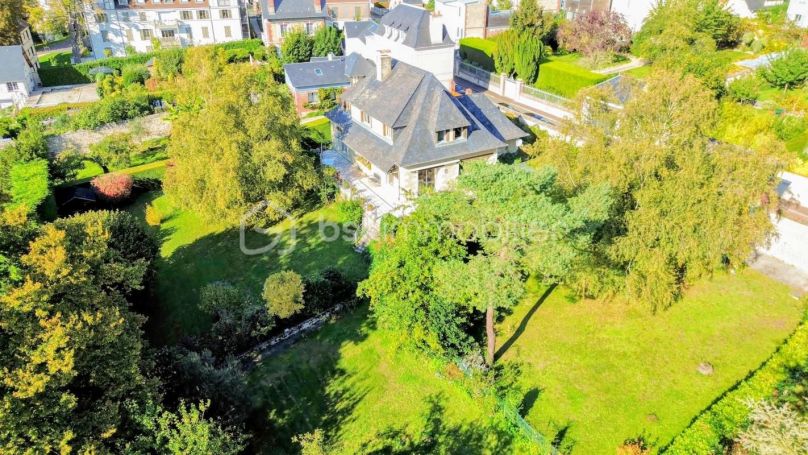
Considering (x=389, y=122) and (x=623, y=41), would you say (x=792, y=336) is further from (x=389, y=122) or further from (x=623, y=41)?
(x=623, y=41)

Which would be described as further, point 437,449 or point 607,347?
point 607,347

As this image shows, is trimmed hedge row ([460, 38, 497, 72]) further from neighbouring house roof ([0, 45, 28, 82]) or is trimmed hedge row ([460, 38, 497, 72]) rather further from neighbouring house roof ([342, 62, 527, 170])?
neighbouring house roof ([0, 45, 28, 82])

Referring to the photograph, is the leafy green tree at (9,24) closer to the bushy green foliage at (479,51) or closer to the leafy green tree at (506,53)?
the bushy green foliage at (479,51)

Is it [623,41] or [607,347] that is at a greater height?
[623,41]

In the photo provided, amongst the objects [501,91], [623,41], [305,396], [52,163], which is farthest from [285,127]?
[623,41]

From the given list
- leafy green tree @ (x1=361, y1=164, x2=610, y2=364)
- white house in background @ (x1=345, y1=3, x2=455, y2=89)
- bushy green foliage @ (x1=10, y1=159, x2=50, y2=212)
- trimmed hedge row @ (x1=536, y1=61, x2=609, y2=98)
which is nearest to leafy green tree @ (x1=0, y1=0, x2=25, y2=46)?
bushy green foliage @ (x1=10, y1=159, x2=50, y2=212)
